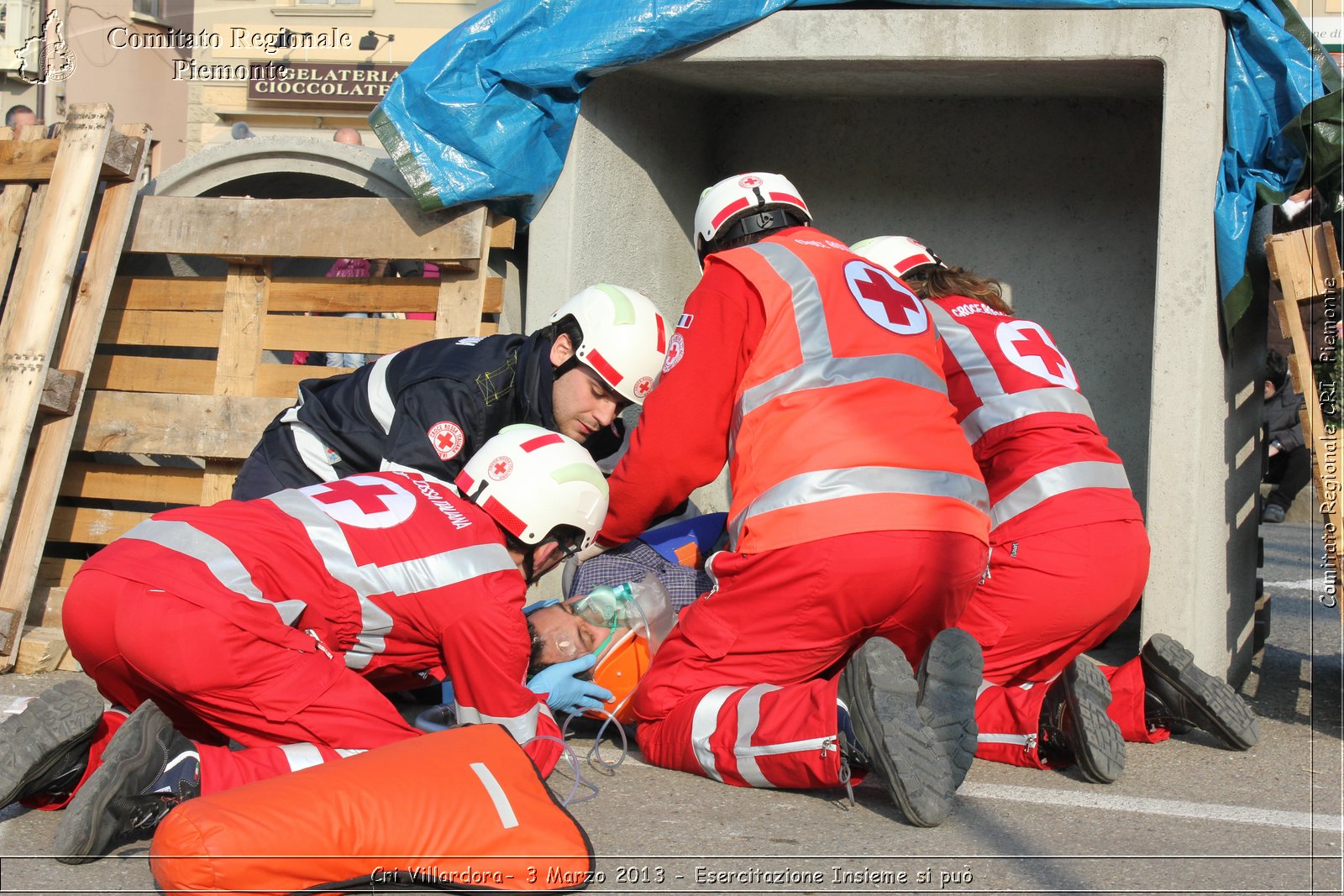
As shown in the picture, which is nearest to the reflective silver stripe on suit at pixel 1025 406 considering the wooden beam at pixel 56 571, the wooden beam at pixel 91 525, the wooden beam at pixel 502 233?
the wooden beam at pixel 502 233

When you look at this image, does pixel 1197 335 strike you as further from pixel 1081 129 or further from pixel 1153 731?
pixel 1081 129

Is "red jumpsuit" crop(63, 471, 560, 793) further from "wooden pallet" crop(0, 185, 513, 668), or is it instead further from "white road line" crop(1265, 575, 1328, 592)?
"white road line" crop(1265, 575, 1328, 592)

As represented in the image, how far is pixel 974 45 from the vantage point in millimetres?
4582

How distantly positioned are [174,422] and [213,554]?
252 cm

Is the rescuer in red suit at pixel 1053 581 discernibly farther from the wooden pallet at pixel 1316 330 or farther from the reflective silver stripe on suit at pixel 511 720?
the reflective silver stripe on suit at pixel 511 720

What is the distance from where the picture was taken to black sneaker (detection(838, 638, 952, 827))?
2.97 meters

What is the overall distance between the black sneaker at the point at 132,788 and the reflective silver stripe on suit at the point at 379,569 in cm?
54

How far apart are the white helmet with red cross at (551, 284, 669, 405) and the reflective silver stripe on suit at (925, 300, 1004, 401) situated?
2.96 feet

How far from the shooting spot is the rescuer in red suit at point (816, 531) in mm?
3088

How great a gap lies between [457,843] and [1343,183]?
3.52m

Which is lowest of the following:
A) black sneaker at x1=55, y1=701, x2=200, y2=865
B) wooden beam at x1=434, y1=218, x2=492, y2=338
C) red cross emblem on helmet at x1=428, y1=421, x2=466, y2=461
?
black sneaker at x1=55, y1=701, x2=200, y2=865

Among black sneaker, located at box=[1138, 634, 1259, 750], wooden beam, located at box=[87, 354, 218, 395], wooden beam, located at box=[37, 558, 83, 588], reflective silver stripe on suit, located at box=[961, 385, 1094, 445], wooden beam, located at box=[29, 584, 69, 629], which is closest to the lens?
black sneaker, located at box=[1138, 634, 1259, 750]
